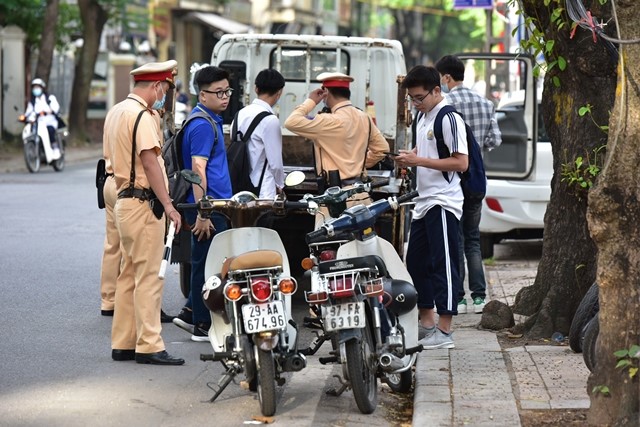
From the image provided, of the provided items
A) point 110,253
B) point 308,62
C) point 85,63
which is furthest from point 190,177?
point 85,63

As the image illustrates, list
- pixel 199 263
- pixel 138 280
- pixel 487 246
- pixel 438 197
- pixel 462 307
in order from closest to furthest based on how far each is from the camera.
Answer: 1. pixel 138 280
2. pixel 438 197
3. pixel 199 263
4. pixel 462 307
5. pixel 487 246

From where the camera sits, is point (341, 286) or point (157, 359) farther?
point (157, 359)

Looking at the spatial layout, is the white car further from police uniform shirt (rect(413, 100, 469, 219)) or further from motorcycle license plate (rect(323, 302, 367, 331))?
motorcycle license plate (rect(323, 302, 367, 331))

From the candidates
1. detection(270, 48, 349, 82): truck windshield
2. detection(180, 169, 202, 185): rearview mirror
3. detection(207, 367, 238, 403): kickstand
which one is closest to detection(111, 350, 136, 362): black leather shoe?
detection(207, 367, 238, 403): kickstand

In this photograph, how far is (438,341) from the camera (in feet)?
27.3

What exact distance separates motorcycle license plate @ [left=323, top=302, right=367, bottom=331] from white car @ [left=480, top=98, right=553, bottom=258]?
6334mm

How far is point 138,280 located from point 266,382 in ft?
5.43

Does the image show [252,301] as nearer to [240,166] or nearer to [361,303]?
[361,303]

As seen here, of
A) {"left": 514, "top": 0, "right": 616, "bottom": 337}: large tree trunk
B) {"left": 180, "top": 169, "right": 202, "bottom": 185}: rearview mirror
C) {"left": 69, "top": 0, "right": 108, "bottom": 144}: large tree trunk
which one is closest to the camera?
{"left": 180, "top": 169, "right": 202, "bottom": 185}: rearview mirror

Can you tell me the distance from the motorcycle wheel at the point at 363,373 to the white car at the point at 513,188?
6220mm

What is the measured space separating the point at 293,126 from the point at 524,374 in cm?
265

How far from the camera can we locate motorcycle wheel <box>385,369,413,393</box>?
7160 mm

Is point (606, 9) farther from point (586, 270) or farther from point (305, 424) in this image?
point (305, 424)

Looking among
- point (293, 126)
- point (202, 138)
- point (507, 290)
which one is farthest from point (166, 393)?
point (507, 290)
